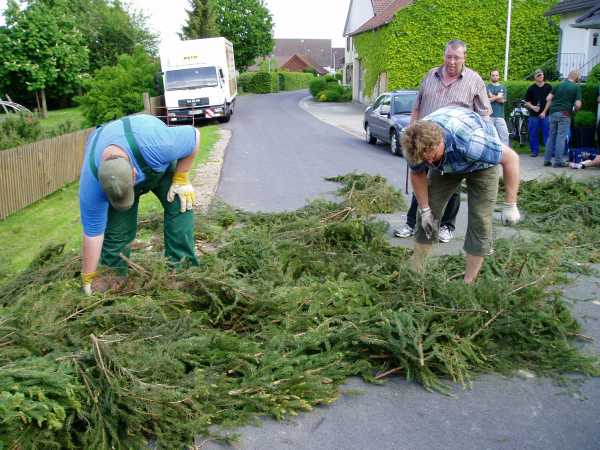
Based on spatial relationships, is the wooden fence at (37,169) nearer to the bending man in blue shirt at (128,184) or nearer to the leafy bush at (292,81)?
the bending man in blue shirt at (128,184)

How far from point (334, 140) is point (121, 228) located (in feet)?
52.5

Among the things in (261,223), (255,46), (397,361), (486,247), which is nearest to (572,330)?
(486,247)

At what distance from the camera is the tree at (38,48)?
130 feet

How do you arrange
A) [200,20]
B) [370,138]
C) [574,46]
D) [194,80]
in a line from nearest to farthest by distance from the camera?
[370,138] → [574,46] → [194,80] → [200,20]

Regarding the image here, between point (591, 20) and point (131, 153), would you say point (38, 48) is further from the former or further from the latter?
point (131, 153)

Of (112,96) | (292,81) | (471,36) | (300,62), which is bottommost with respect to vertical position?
(112,96)

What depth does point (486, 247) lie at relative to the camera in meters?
5.07

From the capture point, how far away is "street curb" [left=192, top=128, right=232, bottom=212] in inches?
387

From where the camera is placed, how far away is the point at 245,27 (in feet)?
260

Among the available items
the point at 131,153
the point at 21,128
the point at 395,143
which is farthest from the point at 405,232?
the point at 21,128

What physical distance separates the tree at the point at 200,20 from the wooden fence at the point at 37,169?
51.2 m

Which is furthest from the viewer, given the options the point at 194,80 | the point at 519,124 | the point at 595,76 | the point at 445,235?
the point at 194,80

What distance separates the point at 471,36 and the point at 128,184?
1169 inches

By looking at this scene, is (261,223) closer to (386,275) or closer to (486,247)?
(386,275)
